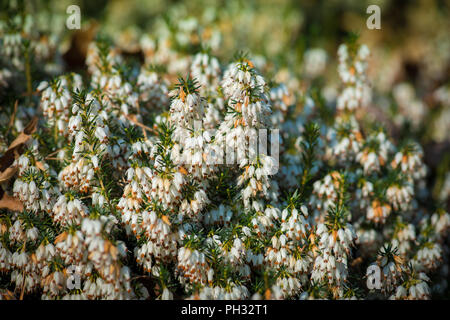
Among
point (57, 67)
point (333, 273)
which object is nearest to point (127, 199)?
point (333, 273)

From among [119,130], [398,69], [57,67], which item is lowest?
[119,130]

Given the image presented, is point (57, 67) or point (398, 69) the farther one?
point (398, 69)

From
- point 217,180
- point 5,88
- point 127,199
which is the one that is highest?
point 5,88

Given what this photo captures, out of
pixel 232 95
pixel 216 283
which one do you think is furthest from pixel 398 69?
pixel 216 283

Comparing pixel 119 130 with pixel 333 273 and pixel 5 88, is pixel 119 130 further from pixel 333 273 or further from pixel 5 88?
pixel 333 273

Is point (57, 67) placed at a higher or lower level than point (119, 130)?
higher
